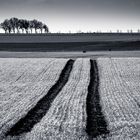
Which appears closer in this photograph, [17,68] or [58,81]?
[58,81]

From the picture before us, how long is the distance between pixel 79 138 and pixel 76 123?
6.54ft

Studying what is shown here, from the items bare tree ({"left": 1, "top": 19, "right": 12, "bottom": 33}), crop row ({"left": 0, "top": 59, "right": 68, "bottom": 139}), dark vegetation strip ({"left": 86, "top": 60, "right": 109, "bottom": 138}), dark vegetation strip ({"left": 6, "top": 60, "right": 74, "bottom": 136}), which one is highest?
bare tree ({"left": 1, "top": 19, "right": 12, "bottom": 33})

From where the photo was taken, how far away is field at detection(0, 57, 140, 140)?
13383 mm

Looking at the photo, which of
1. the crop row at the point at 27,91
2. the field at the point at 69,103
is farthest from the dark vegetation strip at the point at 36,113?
the crop row at the point at 27,91

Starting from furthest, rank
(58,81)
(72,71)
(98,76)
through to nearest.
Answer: (72,71), (98,76), (58,81)

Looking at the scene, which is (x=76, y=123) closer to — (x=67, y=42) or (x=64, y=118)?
(x=64, y=118)

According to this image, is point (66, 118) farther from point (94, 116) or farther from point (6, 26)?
point (6, 26)

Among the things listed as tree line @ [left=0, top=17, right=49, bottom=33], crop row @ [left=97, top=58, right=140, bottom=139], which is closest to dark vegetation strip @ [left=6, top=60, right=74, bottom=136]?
crop row @ [left=97, top=58, right=140, bottom=139]

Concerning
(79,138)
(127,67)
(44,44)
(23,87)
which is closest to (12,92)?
(23,87)

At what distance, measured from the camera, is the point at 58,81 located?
28.0 metres

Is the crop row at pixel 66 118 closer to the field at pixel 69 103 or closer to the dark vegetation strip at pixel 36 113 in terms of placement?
the field at pixel 69 103

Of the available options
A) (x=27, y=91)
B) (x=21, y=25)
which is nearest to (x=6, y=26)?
(x=21, y=25)

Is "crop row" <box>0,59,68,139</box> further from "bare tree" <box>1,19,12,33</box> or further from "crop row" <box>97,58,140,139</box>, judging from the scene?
"bare tree" <box>1,19,12,33</box>

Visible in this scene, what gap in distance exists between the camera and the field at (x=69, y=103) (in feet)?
43.9
